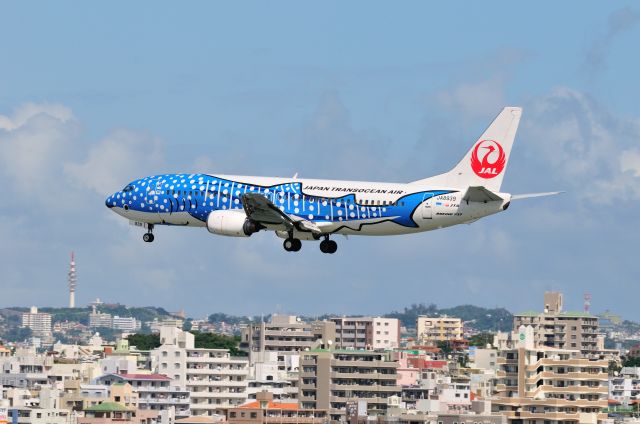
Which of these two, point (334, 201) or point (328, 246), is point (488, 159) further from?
point (328, 246)

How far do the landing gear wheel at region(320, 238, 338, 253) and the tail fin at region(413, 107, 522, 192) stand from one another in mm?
7502

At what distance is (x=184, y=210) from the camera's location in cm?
11975

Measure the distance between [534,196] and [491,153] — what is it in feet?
19.8

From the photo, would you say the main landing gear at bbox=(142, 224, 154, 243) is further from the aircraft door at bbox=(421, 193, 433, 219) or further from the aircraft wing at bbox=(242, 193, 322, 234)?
the aircraft door at bbox=(421, 193, 433, 219)

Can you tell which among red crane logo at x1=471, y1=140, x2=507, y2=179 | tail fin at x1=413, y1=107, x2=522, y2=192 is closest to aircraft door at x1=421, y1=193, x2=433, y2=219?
tail fin at x1=413, y1=107, x2=522, y2=192

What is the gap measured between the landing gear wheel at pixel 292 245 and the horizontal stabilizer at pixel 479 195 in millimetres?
12379

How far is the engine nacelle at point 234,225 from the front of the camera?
11700 centimetres

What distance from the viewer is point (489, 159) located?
382 ft

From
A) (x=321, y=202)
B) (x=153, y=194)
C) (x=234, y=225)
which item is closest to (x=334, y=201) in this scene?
(x=321, y=202)

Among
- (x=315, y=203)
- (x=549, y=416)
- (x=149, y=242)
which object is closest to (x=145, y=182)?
(x=149, y=242)

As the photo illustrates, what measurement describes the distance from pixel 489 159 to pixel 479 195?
17.9 feet

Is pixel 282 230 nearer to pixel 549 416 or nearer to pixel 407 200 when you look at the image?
pixel 407 200

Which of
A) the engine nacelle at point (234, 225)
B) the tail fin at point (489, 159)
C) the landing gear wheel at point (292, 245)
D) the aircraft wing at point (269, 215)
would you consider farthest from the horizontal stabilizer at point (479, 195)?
the engine nacelle at point (234, 225)

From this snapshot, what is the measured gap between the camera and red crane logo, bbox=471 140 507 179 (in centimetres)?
11625
